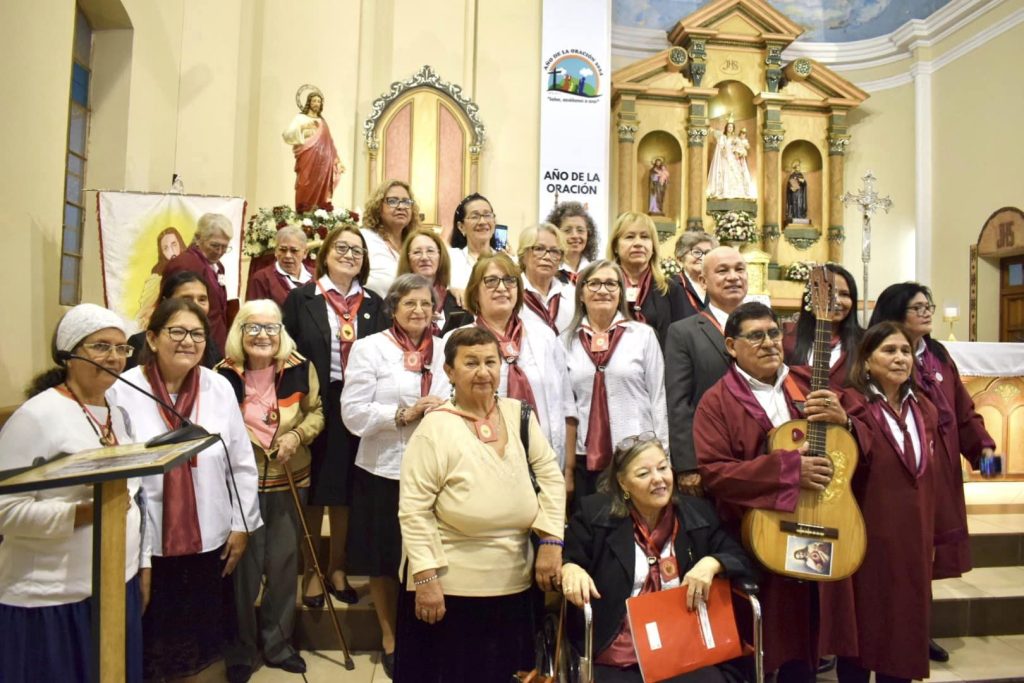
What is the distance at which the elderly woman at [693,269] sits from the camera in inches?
141

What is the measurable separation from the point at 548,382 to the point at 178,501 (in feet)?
4.67

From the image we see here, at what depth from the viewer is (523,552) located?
2.36 m

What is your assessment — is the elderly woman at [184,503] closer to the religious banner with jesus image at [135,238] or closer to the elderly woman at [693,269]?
the elderly woman at [693,269]

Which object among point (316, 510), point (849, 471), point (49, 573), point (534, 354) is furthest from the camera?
point (316, 510)

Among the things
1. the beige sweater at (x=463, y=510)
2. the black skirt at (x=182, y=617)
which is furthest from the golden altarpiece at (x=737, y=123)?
the black skirt at (x=182, y=617)

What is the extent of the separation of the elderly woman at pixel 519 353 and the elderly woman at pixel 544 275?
0.31 meters

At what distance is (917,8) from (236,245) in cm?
1078

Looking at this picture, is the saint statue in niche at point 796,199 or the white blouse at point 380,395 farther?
the saint statue in niche at point 796,199

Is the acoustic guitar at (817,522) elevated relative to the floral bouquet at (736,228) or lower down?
lower down

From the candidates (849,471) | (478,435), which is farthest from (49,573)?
(849,471)

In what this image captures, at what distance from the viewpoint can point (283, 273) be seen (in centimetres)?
422

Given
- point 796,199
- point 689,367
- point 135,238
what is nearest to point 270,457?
point 689,367

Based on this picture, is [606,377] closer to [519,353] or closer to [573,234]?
[519,353]

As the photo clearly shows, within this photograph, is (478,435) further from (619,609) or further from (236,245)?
(236,245)
